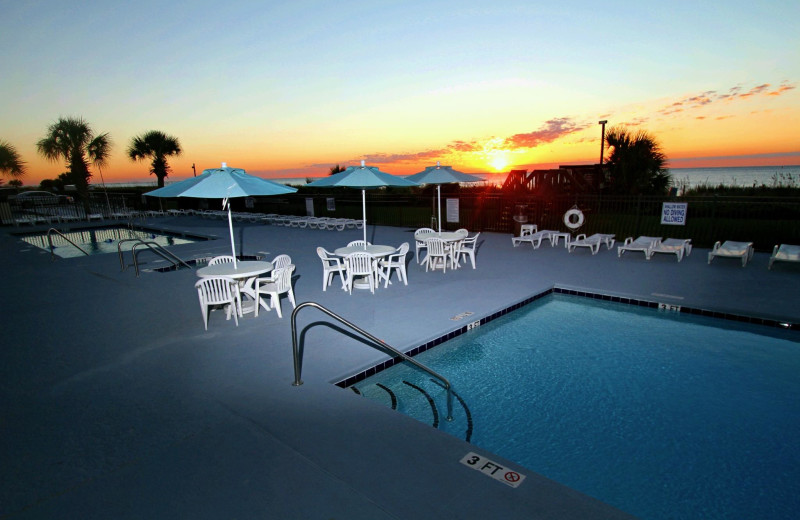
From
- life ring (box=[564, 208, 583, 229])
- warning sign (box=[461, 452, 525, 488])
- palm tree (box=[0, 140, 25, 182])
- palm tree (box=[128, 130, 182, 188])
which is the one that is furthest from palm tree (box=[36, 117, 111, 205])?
warning sign (box=[461, 452, 525, 488])

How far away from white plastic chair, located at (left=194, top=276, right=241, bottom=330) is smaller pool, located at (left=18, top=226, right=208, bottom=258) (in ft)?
31.5

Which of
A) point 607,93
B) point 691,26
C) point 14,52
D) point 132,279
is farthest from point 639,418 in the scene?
point 14,52

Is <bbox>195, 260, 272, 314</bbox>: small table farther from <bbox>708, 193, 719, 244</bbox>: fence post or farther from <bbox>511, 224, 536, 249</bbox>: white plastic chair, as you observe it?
<bbox>708, 193, 719, 244</bbox>: fence post

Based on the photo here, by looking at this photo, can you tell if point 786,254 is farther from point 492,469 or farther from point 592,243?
point 492,469

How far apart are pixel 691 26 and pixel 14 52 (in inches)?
858

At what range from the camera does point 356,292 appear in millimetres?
7047

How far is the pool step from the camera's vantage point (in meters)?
3.50

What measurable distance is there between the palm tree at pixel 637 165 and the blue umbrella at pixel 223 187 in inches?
613

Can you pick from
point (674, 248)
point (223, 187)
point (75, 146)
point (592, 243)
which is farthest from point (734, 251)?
point (75, 146)

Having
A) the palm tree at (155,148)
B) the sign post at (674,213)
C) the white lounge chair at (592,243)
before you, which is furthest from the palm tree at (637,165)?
the palm tree at (155,148)

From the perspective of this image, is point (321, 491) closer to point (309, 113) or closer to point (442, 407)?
point (442, 407)

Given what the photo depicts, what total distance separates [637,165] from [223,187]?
16.8 meters

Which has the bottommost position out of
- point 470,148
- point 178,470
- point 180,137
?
point 178,470

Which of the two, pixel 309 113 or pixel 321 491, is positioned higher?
pixel 309 113
